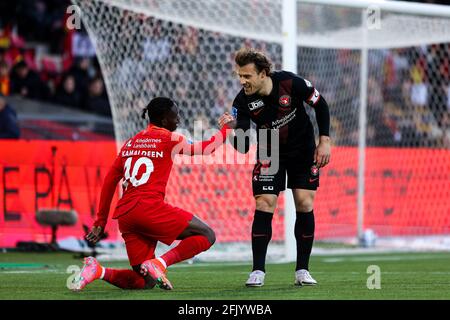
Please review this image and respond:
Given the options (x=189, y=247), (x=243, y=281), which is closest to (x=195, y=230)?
(x=189, y=247)

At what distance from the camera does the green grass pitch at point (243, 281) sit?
6918 mm

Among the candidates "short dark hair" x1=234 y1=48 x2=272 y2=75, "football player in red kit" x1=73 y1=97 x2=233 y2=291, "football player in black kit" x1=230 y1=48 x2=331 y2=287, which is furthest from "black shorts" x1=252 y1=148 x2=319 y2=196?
"short dark hair" x1=234 y1=48 x2=272 y2=75

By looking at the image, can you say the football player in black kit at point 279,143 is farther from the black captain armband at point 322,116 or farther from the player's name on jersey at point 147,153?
A: the player's name on jersey at point 147,153

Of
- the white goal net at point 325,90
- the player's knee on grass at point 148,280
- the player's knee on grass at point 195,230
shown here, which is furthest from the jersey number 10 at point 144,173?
the white goal net at point 325,90

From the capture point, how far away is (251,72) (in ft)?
25.1

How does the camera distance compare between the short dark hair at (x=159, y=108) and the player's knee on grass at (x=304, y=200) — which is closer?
the short dark hair at (x=159, y=108)

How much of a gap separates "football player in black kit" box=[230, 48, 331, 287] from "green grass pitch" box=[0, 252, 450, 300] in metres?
0.35

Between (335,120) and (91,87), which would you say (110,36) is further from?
(91,87)

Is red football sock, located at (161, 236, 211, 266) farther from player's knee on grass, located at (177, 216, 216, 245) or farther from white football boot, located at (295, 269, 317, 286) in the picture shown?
white football boot, located at (295, 269, 317, 286)

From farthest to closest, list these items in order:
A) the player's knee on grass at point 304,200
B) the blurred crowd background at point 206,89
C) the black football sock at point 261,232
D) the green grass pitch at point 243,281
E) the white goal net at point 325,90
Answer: the blurred crowd background at point 206,89, the white goal net at point 325,90, the player's knee on grass at point 304,200, the black football sock at point 261,232, the green grass pitch at point 243,281

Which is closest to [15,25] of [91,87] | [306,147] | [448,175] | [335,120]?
[91,87]

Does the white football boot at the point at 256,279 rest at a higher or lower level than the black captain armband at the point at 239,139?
lower

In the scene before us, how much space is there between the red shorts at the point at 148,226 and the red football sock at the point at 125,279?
81 mm

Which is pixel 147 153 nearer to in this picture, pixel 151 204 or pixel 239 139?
pixel 151 204
